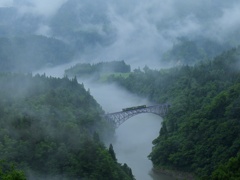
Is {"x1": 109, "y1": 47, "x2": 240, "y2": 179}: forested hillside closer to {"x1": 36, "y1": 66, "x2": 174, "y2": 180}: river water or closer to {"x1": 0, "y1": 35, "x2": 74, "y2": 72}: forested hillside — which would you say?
{"x1": 36, "y1": 66, "x2": 174, "y2": 180}: river water

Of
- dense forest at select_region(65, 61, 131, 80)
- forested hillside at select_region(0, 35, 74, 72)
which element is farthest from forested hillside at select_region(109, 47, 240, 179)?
forested hillside at select_region(0, 35, 74, 72)

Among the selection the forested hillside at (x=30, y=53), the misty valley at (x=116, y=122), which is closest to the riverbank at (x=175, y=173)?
the misty valley at (x=116, y=122)

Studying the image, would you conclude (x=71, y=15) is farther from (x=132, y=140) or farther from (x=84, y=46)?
(x=132, y=140)

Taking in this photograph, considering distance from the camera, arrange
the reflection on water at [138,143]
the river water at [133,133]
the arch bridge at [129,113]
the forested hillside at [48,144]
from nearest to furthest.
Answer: the forested hillside at [48,144] < the reflection on water at [138,143] < the river water at [133,133] < the arch bridge at [129,113]

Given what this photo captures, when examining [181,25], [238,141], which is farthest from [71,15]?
[238,141]

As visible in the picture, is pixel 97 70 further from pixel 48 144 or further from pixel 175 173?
pixel 48 144

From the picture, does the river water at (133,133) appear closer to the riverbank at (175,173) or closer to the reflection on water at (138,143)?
the reflection on water at (138,143)
